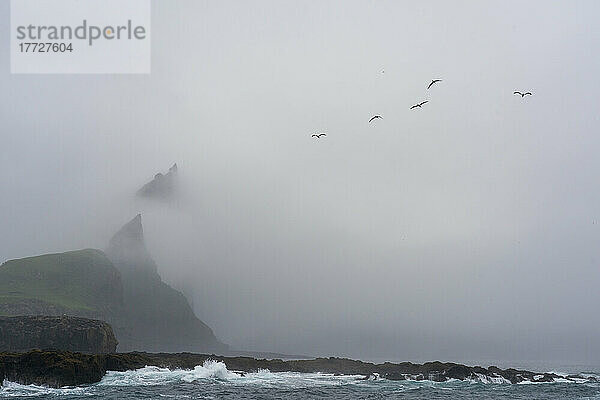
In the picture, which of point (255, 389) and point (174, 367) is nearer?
point (255, 389)

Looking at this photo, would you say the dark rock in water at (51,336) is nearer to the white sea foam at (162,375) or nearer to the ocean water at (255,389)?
the white sea foam at (162,375)

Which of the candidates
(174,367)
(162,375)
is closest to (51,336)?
(174,367)

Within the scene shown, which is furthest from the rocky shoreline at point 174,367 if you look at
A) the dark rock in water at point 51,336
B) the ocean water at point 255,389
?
the dark rock in water at point 51,336

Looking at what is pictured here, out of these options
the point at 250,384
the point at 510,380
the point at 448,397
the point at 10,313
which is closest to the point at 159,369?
the point at 250,384

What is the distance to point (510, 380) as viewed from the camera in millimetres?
86375

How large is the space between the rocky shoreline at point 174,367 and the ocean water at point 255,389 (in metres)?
2.05

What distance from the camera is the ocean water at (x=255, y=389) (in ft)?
180

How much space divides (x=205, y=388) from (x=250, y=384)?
949 cm

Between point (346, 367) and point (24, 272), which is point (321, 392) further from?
point (24, 272)

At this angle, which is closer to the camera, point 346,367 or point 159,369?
point 159,369

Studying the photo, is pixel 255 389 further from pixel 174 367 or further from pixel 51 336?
pixel 51 336

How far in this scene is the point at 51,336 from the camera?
102 m

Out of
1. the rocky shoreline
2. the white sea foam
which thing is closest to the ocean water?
the white sea foam

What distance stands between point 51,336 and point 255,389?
5958cm
